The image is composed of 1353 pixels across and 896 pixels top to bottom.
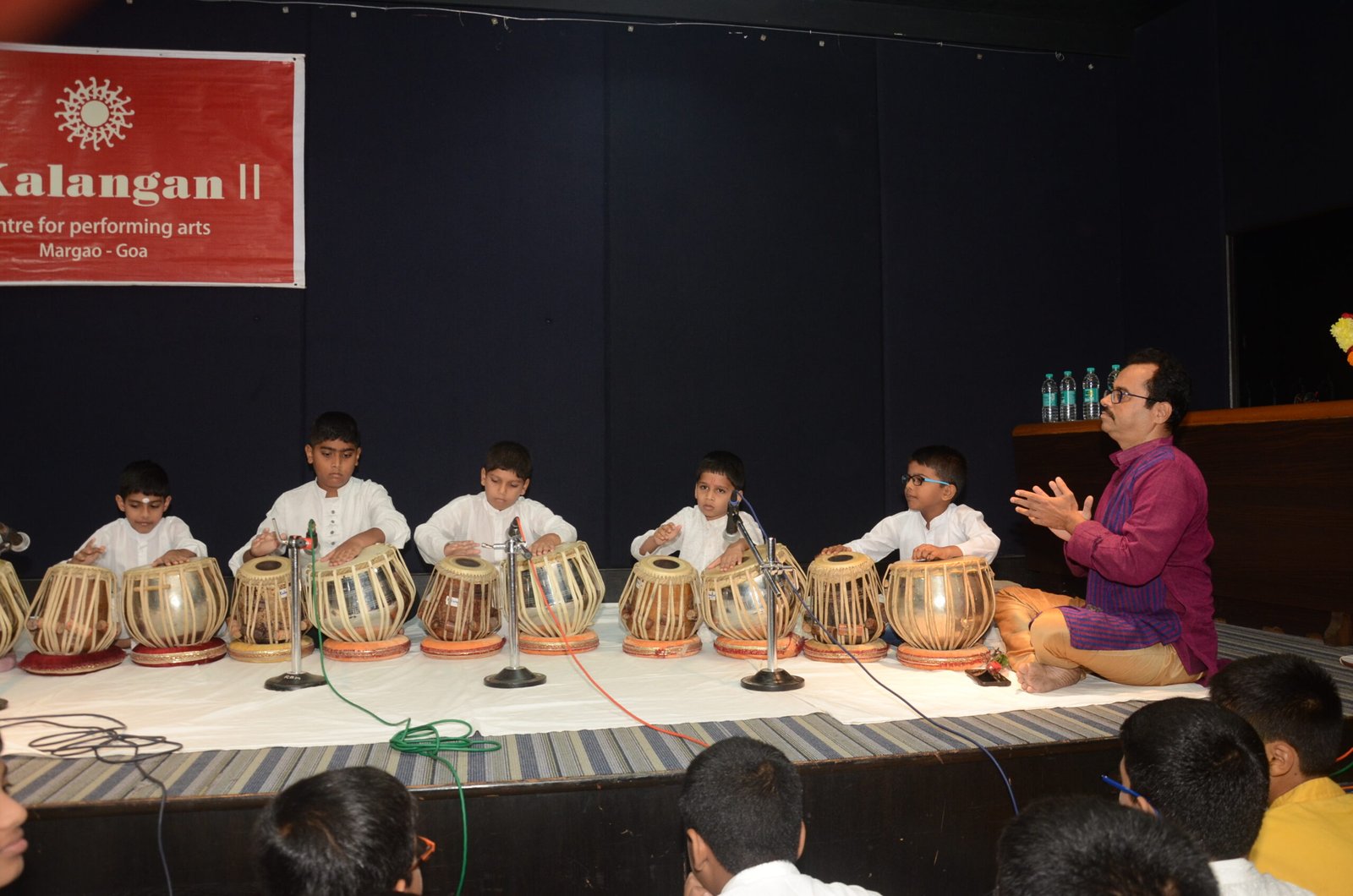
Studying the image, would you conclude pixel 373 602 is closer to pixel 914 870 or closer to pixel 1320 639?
pixel 914 870

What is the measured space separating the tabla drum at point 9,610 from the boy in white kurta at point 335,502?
831 mm

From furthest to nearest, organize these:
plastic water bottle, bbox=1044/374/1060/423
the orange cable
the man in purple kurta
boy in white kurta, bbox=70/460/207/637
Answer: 1. plastic water bottle, bbox=1044/374/1060/423
2. boy in white kurta, bbox=70/460/207/637
3. the man in purple kurta
4. the orange cable

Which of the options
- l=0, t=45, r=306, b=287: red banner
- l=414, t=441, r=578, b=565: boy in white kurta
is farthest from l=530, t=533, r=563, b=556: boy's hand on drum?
l=0, t=45, r=306, b=287: red banner

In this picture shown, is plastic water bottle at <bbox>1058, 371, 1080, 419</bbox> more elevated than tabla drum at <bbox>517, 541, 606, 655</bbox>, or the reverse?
plastic water bottle at <bbox>1058, 371, 1080, 419</bbox>

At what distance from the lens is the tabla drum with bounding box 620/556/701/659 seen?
388cm

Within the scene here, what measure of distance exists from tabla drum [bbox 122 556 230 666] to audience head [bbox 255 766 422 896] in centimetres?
274

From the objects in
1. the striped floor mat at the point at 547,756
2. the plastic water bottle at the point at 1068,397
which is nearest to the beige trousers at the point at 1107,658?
the striped floor mat at the point at 547,756

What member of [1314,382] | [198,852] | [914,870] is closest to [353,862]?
[198,852]

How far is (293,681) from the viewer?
131 inches

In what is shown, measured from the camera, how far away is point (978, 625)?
3.65 m

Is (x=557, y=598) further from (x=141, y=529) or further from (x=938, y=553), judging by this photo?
(x=141, y=529)

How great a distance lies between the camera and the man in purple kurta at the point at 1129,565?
305cm

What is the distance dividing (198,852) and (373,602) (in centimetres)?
162

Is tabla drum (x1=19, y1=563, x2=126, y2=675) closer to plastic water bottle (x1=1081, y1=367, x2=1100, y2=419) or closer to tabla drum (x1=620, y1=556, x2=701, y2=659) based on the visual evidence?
tabla drum (x1=620, y1=556, x2=701, y2=659)
